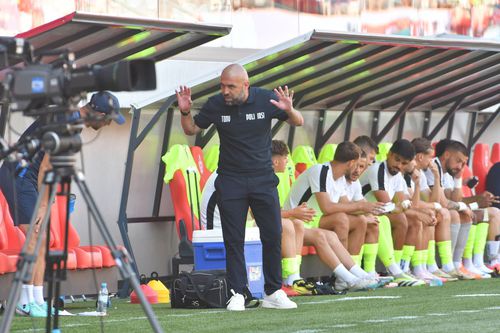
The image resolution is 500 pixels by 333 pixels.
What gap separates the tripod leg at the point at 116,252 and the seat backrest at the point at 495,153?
13.0 m

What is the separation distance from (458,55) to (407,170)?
1.59 meters

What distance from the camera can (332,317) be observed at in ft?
31.1

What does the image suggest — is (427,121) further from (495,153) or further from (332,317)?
(332,317)

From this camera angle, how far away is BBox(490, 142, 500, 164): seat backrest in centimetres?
1831

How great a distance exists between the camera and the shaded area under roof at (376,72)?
44.2 ft

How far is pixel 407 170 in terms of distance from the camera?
14.9 metres

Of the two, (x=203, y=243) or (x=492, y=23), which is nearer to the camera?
(x=203, y=243)

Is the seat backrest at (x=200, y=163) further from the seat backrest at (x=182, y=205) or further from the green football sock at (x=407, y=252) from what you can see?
the green football sock at (x=407, y=252)

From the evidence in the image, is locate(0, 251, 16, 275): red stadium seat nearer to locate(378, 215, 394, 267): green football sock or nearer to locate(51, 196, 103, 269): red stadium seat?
locate(51, 196, 103, 269): red stadium seat

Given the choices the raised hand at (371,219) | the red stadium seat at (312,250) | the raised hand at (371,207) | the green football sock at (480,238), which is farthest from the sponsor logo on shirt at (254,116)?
the green football sock at (480,238)

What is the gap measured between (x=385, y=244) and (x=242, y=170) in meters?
4.28

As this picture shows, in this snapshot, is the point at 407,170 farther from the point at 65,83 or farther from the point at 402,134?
the point at 65,83

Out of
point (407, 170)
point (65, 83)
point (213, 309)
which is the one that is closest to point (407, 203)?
point (407, 170)

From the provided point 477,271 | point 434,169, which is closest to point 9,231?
point 434,169
